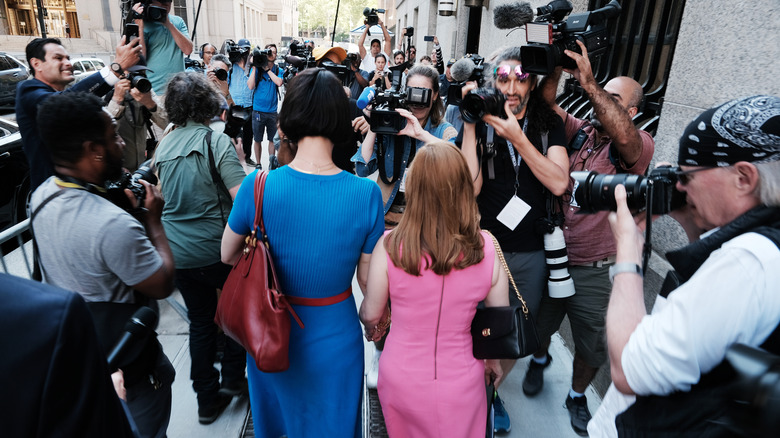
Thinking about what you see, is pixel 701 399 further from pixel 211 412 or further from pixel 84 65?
pixel 84 65

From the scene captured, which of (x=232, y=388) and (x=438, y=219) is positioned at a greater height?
(x=438, y=219)

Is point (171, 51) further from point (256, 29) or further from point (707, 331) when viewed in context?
point (256, 29)

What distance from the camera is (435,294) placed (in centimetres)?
176

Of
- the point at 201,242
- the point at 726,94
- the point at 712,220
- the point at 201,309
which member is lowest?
the point at 201,309

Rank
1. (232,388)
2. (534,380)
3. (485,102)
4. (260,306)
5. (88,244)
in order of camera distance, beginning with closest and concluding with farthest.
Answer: (88,244) → (260,306) → (485,102) → (232,388) → (534,380)

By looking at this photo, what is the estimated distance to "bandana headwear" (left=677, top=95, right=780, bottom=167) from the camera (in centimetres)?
107

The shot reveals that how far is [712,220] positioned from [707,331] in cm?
37

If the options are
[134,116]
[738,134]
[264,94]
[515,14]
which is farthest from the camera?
[264,94]

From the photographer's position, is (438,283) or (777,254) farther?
(438,283)

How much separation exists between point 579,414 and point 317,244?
2012mm

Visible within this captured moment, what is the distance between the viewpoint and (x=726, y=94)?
7.90 feet

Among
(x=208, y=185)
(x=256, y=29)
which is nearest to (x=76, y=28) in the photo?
(x=256, y=29)

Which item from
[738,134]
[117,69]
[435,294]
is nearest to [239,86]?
[117,69]

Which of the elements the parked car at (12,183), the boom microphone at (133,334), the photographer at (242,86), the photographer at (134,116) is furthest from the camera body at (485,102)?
the photographer at (242,86)
